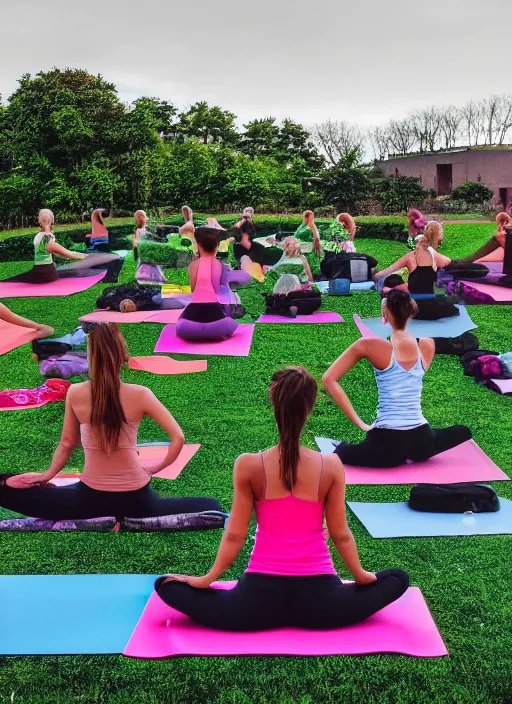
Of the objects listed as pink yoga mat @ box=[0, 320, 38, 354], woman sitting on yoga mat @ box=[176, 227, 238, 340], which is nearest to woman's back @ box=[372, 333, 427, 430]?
woman sitting on yoga mat @ box=[176, 227, 238, 340]

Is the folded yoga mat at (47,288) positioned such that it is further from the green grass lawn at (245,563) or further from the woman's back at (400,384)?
the woman's back at (400,384)

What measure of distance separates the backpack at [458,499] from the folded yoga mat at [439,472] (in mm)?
519

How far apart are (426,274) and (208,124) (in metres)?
26.2

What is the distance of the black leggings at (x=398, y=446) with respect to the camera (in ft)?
19.7

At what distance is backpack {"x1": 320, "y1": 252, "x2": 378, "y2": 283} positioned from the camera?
1492cm

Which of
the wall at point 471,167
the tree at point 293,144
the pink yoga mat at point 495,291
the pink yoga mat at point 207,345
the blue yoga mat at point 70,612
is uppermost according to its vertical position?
the tree at point 293,144

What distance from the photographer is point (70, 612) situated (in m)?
3.99

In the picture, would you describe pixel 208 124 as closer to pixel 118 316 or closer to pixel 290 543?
pixel 118 316

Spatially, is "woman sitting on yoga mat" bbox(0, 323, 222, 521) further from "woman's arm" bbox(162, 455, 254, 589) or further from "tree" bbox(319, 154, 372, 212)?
"tree" bbox(319, 154, 372, 212)

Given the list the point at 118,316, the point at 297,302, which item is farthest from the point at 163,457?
the point at 118,316

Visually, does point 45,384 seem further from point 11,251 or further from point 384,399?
point 11,251

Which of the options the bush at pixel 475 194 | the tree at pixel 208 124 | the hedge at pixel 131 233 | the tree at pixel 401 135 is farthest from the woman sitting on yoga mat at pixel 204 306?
the tree at pixel 401 135

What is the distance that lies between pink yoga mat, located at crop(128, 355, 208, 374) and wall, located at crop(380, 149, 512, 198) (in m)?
25.8

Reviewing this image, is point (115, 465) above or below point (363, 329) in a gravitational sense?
above
